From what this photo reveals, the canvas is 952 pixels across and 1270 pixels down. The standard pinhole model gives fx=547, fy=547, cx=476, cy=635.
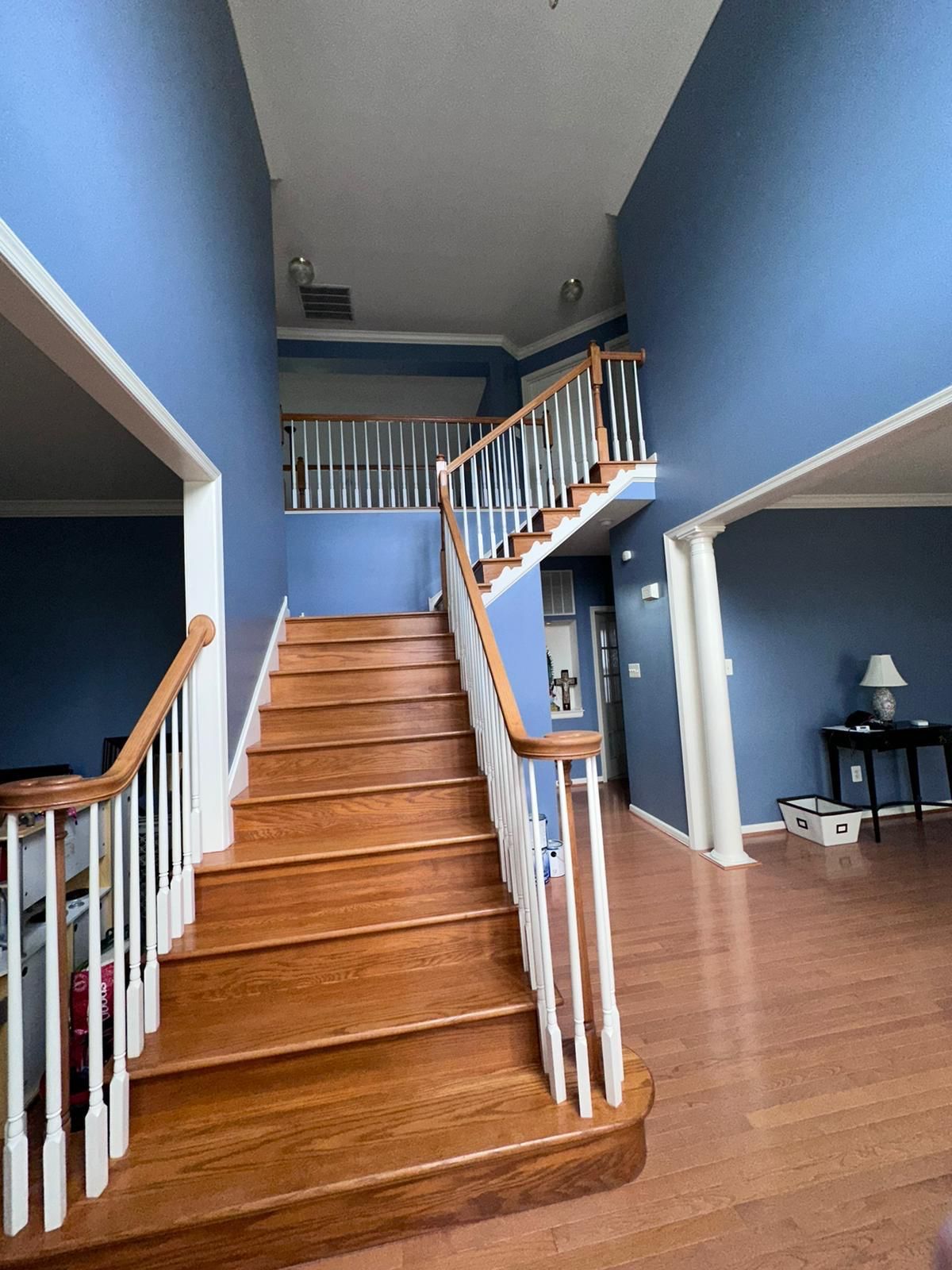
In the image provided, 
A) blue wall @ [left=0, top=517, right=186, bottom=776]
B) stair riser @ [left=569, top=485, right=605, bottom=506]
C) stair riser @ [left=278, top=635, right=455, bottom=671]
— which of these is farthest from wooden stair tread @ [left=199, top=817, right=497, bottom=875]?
stair riser @ [left=569, top=485, right=605, bottom=506]

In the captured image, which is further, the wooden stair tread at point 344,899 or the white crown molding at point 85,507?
the white crown molding at point 85,507

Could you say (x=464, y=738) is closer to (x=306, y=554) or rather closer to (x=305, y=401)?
(x=306, y=554)

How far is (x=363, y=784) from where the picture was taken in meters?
2.42

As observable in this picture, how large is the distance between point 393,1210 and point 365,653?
2408 millimetres

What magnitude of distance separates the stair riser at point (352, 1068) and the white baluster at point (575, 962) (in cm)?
23

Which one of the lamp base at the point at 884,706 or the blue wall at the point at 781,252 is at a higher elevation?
the blue wall at the point at 781,252

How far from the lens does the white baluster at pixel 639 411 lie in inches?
164

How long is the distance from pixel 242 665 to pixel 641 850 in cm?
287

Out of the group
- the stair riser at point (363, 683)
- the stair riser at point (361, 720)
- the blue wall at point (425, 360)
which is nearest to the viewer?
the stair riser at point (361, 720)

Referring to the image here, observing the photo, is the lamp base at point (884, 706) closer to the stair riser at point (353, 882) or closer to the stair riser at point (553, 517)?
the stair riser at point (553, 517)

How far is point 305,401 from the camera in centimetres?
687

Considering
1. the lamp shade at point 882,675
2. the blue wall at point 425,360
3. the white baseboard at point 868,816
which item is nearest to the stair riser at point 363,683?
the white baseboard at point 868,816

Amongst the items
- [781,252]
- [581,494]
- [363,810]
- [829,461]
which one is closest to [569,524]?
[581,494]

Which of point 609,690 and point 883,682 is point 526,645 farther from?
point 609,690
